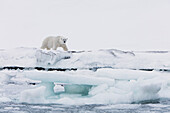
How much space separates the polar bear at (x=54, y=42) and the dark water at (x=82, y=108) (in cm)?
750

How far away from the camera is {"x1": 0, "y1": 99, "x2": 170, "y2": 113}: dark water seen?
4.15 meters

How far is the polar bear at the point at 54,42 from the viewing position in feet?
40.0

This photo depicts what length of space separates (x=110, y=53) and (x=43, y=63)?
2.28 metres

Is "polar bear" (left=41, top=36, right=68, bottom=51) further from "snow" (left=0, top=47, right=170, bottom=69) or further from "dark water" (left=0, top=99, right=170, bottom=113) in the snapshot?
"dark water" (left=0, top=99, right=170, bottom=113)

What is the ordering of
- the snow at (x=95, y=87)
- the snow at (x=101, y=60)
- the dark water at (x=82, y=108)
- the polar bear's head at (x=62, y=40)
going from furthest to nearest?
the polar bear's head at (x=62, y=40) < the snow at (x=101, y=60) < the snow at (x=95, y=87) < the dark water at (x=82, y=108)

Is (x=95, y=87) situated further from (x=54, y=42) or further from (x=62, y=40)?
(x=54, y=42)

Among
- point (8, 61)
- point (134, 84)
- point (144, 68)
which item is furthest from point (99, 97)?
point (8, 61)

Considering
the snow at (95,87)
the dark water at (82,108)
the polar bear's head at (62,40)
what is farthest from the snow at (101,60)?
the dark water at (82,108)

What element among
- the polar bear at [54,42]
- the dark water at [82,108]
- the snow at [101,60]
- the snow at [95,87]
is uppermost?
the polar bear at [54,42]

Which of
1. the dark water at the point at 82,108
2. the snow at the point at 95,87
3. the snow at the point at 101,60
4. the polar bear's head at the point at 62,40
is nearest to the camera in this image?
the dark water at the point at 82,108

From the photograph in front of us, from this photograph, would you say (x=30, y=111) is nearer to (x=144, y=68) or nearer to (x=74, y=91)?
(x=74, y=91)

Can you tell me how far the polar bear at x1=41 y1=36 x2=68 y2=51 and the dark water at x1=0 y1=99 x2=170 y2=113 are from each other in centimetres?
750

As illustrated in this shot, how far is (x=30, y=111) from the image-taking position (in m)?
4.16

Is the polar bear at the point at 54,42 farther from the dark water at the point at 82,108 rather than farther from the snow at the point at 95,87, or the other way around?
the dark water at the point at 82,108
